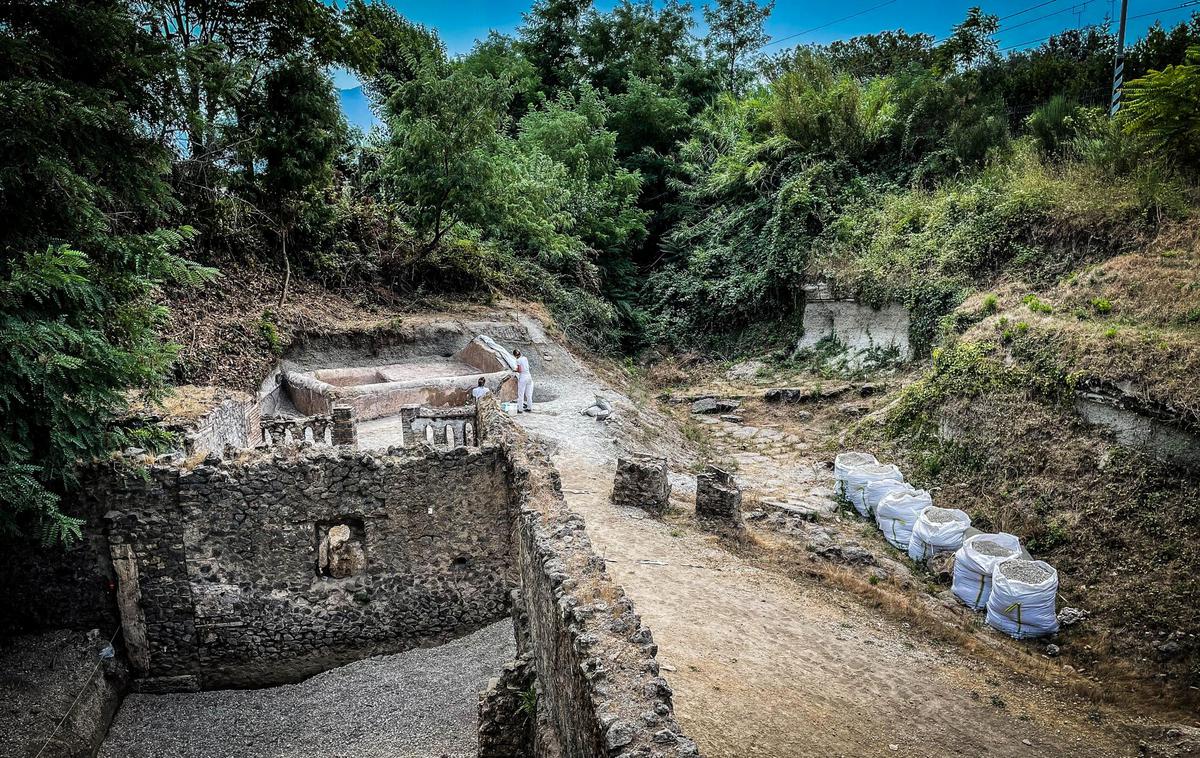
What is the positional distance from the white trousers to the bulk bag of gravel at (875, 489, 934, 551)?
7.27 metres

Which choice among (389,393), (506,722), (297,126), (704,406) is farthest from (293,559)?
(704,406)

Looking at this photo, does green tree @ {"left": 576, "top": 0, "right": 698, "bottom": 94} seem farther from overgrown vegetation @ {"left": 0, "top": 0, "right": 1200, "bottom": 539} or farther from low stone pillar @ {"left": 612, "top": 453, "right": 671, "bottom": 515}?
low stone pillar @ {"left": 612, "top": 453, "right": 671, "bottom": 515}

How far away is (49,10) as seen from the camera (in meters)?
7.75

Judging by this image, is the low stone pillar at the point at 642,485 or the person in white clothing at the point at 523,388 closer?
the low stone pillar at the point at 642,485

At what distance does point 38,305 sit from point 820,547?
9.93m

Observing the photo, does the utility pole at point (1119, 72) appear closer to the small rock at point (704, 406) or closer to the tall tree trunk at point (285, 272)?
the small rock at point (704, 406)

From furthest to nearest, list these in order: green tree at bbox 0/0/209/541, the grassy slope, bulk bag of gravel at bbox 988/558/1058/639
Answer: the grassy slope → bulk bag of gravel at bbox 988/558/1058/639 → green tree at bbox 0/0/209/541

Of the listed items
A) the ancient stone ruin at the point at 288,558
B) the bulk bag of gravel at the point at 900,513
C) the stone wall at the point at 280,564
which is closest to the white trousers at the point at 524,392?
the ancient stone ruin at the point at 288,558

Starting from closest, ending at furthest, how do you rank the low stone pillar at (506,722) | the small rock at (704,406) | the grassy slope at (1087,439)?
the low stone pillar at (506,722), the grassy slope at (1087,439), the small rock at (704,406)

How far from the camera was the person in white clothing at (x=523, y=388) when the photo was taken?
49.6 feet

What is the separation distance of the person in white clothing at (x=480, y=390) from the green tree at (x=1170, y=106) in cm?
1212

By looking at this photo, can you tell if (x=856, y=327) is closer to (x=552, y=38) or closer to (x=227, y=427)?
(x=227, y=427)

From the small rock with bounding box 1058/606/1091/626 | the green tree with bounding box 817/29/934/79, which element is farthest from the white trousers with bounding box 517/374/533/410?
the green tree with bounding box 817/29/934/79

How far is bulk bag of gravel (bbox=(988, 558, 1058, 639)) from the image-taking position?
8.79m
